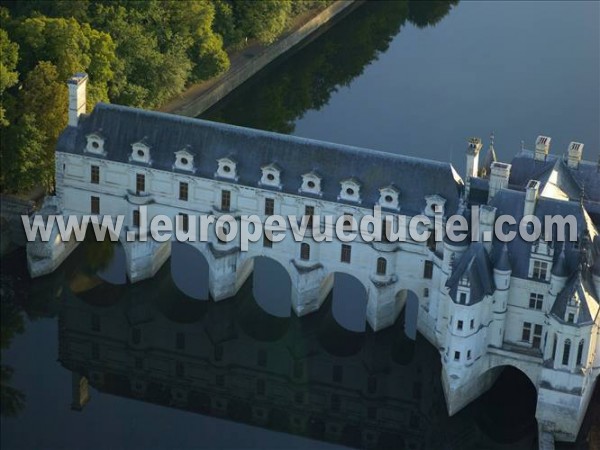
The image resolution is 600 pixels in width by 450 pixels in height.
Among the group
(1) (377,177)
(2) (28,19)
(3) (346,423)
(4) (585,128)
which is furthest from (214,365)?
(4) (585,128)

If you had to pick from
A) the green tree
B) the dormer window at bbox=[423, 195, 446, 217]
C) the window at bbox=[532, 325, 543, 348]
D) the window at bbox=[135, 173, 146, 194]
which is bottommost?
the window at bbox=[532, 325, 543, 348]

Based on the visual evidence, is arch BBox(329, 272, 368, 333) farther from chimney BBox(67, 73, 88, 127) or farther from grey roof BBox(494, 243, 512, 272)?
chimney BBox(67, 73, 88, 127)

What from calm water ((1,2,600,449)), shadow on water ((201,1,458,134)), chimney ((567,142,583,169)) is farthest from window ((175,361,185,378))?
shadow on water ((201,1,458,134))

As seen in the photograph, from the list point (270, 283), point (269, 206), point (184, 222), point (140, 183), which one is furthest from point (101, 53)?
point (270, 283)

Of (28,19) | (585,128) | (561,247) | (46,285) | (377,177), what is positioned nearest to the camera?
(561,247)

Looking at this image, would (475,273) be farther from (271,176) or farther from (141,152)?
(141,152)

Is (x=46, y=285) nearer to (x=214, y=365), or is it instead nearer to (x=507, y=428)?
(x=214, y=365)
